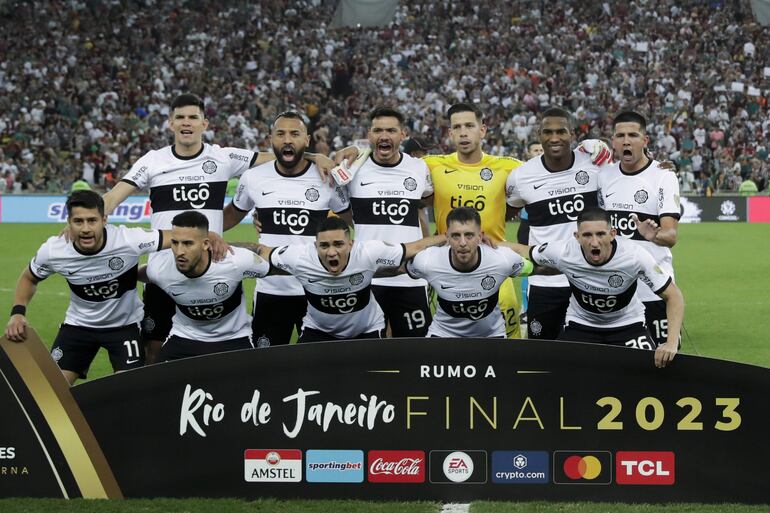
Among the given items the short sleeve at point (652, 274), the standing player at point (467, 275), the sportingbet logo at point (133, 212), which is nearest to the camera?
the short sleeve at point (652, 274)

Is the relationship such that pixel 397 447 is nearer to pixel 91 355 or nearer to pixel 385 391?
pixel 385 391

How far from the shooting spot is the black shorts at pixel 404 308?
25.8 ft

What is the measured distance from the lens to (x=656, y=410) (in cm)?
602

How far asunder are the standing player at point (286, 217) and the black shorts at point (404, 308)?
61cm

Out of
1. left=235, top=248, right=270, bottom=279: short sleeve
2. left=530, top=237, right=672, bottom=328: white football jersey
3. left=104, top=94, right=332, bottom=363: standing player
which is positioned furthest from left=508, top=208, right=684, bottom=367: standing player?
left=104, top=94, right=332, bottom=363: standing player

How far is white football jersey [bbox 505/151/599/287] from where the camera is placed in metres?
7.93

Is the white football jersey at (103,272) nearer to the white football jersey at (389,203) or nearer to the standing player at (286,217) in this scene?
the standing player at (286,217)

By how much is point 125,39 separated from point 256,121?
7.34 meters

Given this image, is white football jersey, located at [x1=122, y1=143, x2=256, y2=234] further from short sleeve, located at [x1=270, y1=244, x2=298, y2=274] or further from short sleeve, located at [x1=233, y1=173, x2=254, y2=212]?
short sleeve, located at [x1=270, y1=244, x2=298, y2=274]

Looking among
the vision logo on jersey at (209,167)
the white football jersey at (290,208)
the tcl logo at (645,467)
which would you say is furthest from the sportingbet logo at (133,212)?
the tcl logo at (645,467)

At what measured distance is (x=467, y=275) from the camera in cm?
700

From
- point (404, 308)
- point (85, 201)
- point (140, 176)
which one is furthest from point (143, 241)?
point (404, 308)

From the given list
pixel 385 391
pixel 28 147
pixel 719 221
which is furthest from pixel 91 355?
pixel 28 147

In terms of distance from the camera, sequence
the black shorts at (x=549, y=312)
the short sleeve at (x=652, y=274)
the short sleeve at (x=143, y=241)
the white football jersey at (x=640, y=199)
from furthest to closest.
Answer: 1. the black shorts at (x=549, y=312)
2. the white football jersey at (x=640, y=199)
3. the short sleeve at (x=143, y=241)
4. the short sleeve at (x=652, y=274)
